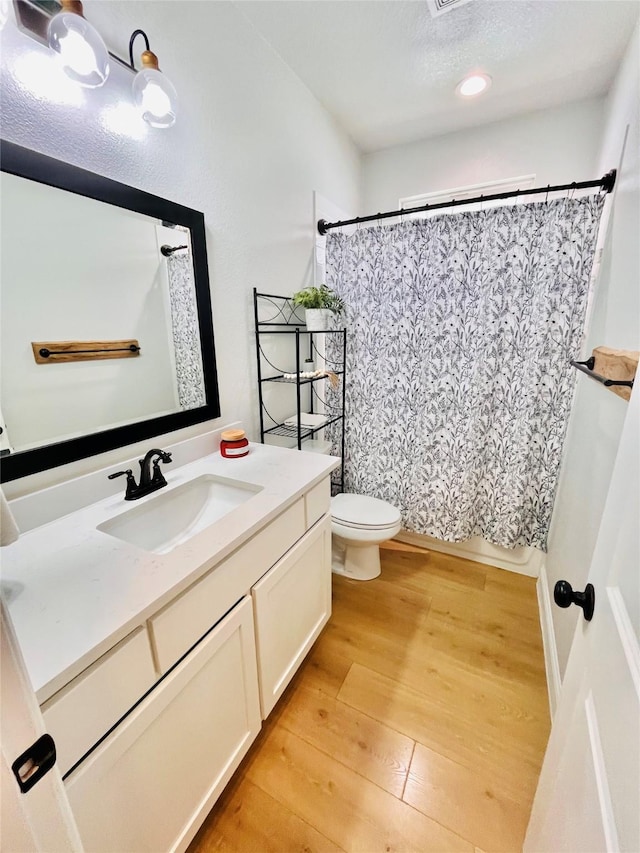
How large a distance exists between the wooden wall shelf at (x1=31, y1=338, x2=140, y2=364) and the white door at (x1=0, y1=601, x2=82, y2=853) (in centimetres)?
84

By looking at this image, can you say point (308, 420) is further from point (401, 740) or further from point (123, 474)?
point (401, 740)

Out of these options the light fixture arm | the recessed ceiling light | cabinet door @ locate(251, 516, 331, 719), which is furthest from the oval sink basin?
the recessed ceiling light

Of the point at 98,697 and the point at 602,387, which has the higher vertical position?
the point at 602,387

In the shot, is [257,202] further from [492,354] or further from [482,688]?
[482,688]

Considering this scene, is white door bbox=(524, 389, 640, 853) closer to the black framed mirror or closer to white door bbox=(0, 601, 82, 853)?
white door bbox=(0, 601, 82, 853)

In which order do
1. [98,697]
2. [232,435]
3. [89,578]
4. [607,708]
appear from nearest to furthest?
[607,708]
[98,697]
[89,578]
[232,435]

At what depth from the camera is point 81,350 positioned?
3.41ft

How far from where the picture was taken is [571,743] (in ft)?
2.11

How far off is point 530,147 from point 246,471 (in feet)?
7.99

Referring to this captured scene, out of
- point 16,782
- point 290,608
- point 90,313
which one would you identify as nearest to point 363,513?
point 290,608

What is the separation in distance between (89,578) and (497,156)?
2835 millimetres

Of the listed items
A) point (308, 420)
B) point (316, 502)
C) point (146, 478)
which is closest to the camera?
point (146, 478)

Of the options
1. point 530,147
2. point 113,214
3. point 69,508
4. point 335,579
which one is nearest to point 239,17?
point 113,214

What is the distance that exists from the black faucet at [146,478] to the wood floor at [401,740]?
961 millimetres
